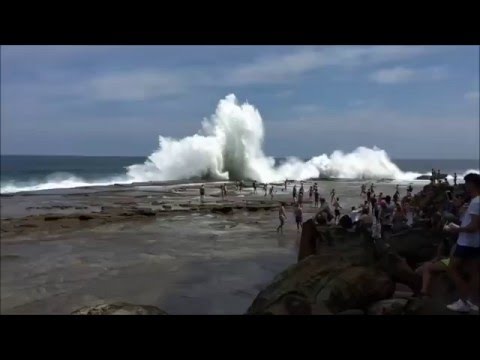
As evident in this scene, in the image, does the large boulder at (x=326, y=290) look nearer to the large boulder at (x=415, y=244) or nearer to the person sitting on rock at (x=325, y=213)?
the large boulder at (x=415, y=244)

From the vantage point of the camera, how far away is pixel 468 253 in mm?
4520

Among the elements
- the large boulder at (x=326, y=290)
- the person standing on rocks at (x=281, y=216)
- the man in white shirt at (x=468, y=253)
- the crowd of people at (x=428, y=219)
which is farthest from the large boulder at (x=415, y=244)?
the man in white shirt at (x=468, y=253)

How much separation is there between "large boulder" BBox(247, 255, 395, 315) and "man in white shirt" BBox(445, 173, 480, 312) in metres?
0.94

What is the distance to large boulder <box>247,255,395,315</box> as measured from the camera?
5.34 meters

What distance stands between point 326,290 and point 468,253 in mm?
1663

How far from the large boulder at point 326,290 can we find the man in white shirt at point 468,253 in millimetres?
942

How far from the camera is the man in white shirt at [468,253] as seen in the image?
4383 millimetres

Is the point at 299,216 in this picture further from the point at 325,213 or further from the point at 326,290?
the point at 326,290

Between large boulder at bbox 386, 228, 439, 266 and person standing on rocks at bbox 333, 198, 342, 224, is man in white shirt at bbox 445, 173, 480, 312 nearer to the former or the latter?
large boulder at bbox 386, 228, 439, 266

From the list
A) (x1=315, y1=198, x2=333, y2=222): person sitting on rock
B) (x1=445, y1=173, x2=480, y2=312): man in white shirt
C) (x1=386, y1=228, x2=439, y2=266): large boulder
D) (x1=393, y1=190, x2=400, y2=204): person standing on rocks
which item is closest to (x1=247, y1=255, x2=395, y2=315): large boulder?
(x1=445, y1=173, x2=480, y2=312): man in white shirt

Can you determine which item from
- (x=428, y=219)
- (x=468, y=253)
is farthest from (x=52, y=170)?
(x=468, y=253)
